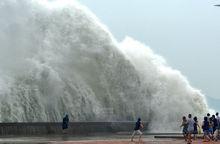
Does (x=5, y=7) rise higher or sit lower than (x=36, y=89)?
higher

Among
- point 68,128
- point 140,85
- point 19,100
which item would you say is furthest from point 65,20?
point 68,128

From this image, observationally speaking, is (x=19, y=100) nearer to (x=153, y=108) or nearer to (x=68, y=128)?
(x=68, y=128)

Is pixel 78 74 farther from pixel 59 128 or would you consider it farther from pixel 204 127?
pixel 204 127

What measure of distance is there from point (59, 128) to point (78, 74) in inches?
445

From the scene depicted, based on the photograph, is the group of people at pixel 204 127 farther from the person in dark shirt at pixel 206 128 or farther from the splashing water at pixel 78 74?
the splashing water at pixel 78 74

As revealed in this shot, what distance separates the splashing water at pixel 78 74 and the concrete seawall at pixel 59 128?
405cm

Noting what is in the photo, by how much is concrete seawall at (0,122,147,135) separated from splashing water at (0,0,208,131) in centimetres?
405

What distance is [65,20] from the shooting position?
49625 millimetres

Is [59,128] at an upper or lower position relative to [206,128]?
upper

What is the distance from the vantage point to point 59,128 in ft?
120

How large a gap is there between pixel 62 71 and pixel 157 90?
7876mm

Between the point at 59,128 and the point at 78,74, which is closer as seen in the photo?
the point at 59,128

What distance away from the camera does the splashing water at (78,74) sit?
42781mm

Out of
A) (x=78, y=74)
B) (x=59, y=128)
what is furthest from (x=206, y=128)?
(x=78, y=74)
